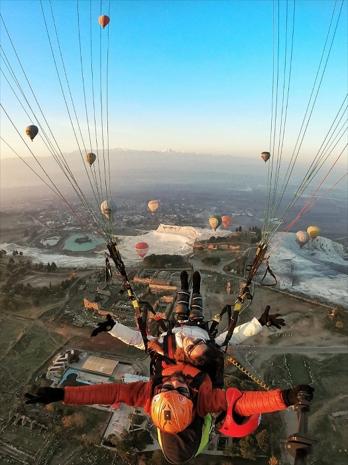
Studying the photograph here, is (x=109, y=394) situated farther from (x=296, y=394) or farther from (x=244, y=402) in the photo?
(x=296, y=394)

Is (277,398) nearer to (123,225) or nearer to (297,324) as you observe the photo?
(297,324)

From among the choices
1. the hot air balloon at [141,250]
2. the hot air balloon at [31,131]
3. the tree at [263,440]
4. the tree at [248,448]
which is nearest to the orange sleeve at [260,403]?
the tree at [248,448]

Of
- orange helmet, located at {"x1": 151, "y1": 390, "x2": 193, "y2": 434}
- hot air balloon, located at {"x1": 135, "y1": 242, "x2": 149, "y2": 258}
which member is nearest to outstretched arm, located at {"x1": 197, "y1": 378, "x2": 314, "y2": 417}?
orange helmet, located at {"x1": 151, "y1": 390, "x2": 193, "y2": 434}

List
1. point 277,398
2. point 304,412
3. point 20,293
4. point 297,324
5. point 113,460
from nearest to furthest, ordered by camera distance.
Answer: point 304,412
point 277,398
point 113,460
point 297,324
point 20,293

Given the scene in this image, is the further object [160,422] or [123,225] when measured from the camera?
[123,225]

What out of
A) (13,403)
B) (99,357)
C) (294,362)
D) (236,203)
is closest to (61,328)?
(99,357)

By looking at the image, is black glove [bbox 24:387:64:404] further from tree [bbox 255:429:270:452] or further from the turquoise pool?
the turquoise pool
